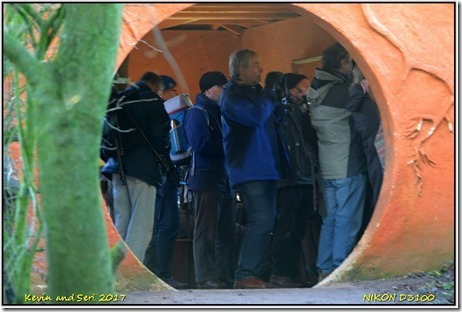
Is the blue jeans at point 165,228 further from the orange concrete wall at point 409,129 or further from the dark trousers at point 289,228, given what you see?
the orange concrete wall at point 409,129

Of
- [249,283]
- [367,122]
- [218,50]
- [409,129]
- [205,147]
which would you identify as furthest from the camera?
[218,50]

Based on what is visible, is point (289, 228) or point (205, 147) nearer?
point (205, 147)

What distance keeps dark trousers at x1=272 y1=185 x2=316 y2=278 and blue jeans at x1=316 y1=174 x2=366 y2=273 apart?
15.9 inches

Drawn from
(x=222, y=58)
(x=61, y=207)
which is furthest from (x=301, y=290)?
(x=222, y=58)

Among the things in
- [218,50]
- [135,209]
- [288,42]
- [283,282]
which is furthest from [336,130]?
[218,50]

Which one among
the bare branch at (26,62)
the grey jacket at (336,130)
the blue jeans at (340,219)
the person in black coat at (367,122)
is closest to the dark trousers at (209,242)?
the blue jeans at (340,219)

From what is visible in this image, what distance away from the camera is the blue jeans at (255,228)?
25.4ft

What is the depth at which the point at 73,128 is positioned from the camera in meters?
4.30

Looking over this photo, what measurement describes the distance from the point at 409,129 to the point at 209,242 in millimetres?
1928

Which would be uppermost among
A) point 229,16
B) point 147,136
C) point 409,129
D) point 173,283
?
point 229,16

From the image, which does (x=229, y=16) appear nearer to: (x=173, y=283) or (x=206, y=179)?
(x=206, y=179)

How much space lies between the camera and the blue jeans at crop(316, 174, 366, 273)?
26.1ft

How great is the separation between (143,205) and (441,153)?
235 cm

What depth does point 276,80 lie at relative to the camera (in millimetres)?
9039
